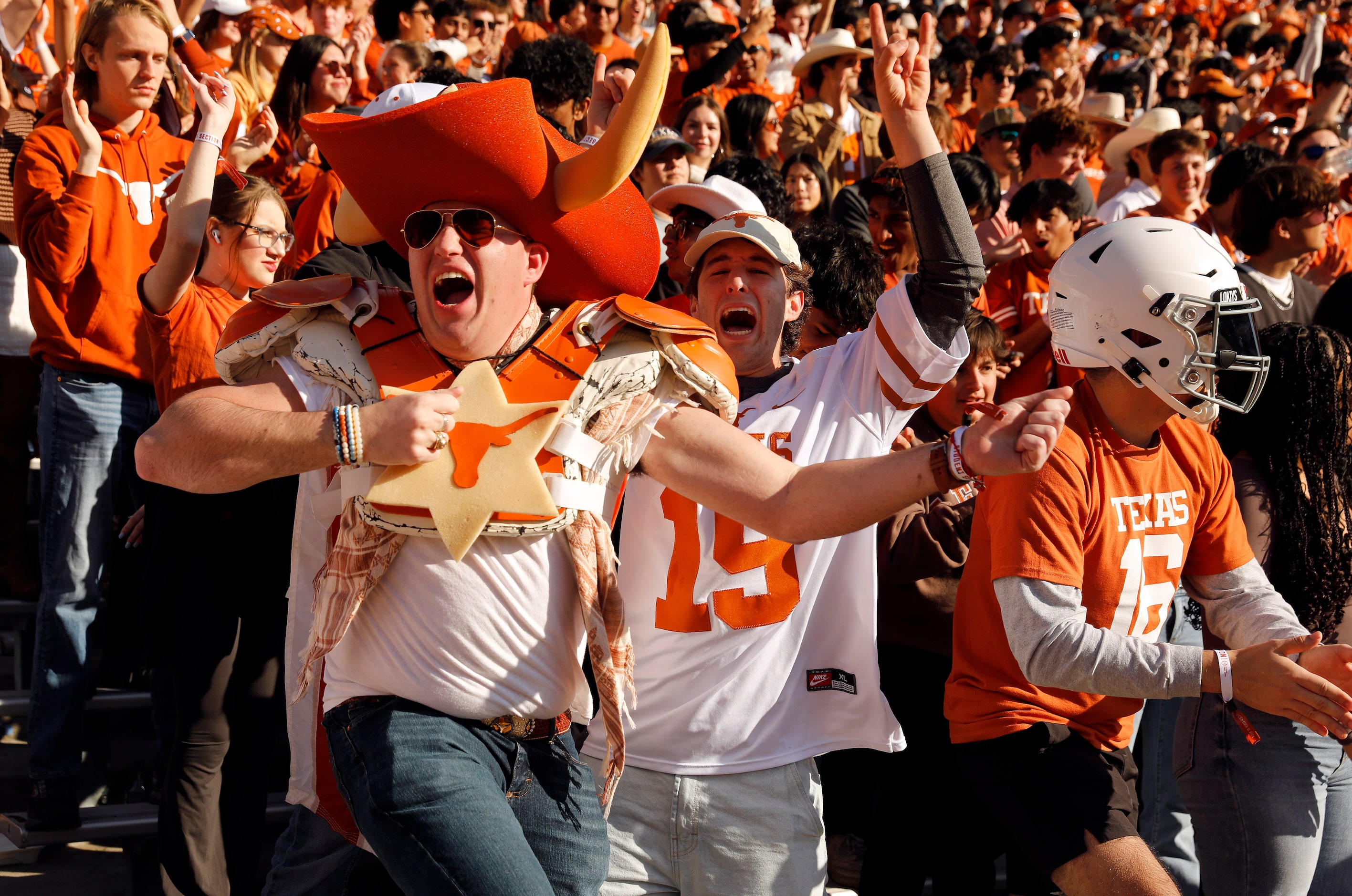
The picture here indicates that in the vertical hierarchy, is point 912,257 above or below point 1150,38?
below

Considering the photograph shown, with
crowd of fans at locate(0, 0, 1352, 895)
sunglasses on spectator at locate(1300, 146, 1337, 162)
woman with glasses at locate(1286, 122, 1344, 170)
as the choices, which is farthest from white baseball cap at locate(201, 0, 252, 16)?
sunglasses on spectator at locate(1300, 146, 1337, 162)

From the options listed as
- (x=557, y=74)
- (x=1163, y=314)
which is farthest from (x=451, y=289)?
(x=557, y=74)

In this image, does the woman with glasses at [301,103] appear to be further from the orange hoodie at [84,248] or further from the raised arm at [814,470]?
the raised arm at [814,470]

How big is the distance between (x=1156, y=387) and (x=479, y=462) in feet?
5.20

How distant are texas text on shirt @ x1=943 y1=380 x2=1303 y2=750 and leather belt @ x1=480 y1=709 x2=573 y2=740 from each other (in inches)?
39.8

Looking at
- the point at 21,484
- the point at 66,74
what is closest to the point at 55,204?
the point at 66,74

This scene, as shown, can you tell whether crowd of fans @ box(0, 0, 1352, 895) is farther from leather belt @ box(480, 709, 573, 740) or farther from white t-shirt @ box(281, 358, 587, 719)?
leather belt @ box(480, 709, 573, 740)

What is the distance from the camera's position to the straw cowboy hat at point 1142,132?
775 centimetres

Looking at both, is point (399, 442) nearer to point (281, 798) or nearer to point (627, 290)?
point (627, 290)

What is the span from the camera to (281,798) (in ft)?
16.5

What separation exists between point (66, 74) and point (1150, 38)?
14.9 metres

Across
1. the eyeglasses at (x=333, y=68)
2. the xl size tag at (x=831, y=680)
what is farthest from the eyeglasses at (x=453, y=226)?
the eyeglasses at (x=333, y=68)

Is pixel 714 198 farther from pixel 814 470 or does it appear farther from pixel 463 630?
pixel 463 630

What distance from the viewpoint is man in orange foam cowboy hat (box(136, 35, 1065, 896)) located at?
225 cm
